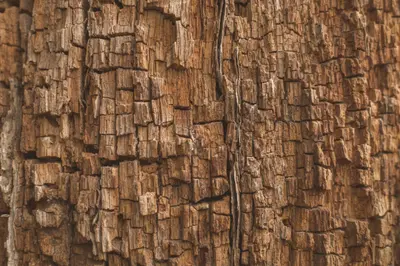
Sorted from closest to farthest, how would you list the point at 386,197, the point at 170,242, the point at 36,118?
the point at 170,242 → the point at 36,118 → the point at 386,197

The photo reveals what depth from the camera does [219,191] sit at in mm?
2150

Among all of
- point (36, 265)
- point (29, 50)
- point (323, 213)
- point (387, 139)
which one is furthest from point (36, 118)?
point (387, 139)

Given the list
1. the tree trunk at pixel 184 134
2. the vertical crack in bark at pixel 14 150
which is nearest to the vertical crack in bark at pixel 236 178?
the tree trunk at pixel 184 134

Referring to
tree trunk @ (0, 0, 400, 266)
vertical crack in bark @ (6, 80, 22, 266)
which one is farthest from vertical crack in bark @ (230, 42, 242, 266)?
vertical crack in bark @ (6, 80, 22, 266)

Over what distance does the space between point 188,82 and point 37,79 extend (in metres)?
0.95

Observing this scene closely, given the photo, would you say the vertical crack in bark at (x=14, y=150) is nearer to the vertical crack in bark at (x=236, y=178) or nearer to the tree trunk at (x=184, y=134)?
the tree trunk at (x=184, y=134)

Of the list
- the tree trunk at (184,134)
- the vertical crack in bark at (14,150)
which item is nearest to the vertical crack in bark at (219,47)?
the tree trunk at (184,134)

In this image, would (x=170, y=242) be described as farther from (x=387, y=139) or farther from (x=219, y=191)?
(x=387, y=139)

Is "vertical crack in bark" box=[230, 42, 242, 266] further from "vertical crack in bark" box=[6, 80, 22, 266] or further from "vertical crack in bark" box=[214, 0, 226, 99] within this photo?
"vertical crack in bark" box=[6, 80, 22, 266]

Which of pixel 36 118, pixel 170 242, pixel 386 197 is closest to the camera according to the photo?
pixel 170 242

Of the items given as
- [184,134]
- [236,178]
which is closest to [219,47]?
[184,134]

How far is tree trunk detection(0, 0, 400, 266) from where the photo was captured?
2.12 metres

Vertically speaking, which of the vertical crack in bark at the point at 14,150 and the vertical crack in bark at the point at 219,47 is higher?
the vertical crack in bark at the point at 219,47

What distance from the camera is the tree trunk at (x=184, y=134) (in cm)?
212
